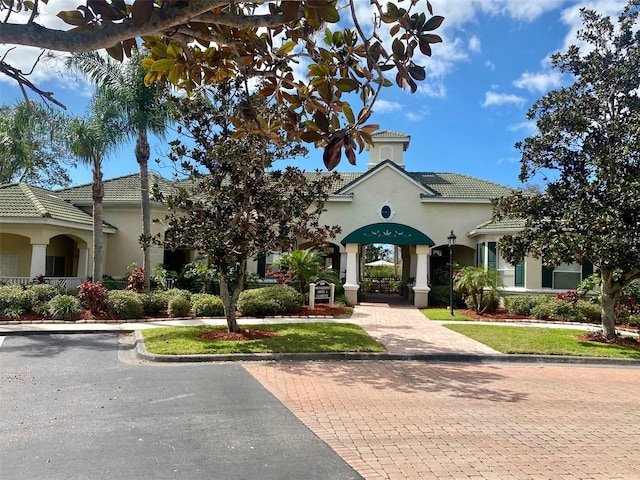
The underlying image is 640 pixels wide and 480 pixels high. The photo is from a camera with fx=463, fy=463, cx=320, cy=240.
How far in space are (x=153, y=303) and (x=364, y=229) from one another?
10.5 metres

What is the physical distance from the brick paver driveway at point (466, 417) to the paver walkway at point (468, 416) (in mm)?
14

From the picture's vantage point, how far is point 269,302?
16547mm

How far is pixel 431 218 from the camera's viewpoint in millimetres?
24016

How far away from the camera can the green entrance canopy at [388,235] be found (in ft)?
71.3

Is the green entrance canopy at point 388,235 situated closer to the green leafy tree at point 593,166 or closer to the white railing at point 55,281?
the green leafy tree at point 593,166

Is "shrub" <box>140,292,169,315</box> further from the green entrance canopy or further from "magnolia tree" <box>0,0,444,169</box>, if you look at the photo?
"magnolia tree" <box>0,0,444,169</box>

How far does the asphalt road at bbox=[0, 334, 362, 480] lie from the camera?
4414mm

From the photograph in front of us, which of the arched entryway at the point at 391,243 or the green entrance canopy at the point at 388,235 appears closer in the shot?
the arched entryway at the point at 391,243

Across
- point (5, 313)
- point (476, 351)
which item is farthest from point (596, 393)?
point (5, 313)

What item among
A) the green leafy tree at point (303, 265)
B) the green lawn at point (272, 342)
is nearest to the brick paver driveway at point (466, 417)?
the green lawn at point (272, 342)

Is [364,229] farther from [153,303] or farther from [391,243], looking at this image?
[153,303]

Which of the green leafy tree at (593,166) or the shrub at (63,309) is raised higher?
the green leafy tree at (593,166)

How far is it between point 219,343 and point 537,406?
6.88m

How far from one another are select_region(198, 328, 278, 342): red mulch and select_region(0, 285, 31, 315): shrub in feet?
21.9
